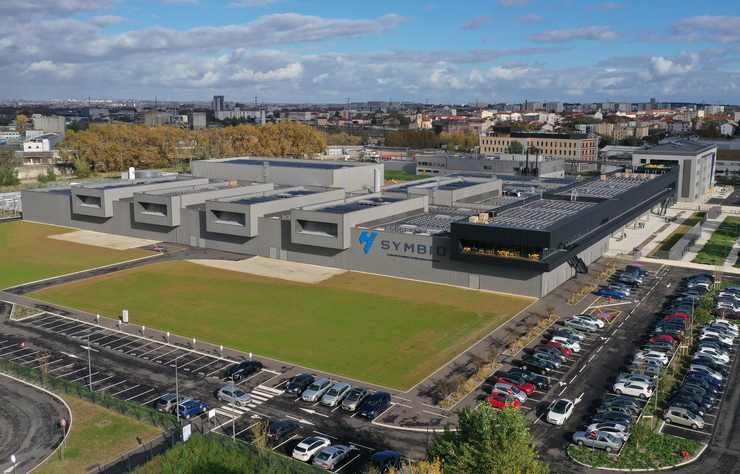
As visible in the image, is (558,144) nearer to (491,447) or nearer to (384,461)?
(384,461)

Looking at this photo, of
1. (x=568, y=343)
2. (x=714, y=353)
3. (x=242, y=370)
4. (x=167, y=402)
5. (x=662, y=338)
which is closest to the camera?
(x=167, y=402)

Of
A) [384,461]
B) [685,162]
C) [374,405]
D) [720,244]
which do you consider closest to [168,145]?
[685,162]

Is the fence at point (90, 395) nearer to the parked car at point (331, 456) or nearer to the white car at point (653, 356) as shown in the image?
the parked car at point (331, 456)

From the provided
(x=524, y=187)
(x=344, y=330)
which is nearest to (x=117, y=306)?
(x=344, y=330)

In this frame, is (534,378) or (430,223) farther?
(430,223)

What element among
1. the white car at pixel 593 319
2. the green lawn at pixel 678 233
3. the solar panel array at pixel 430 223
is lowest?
the white car at pixel 593 319

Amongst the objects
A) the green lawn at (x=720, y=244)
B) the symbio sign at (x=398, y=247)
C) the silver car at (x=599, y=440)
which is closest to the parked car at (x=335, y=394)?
the silver car at (x=599, y=440)

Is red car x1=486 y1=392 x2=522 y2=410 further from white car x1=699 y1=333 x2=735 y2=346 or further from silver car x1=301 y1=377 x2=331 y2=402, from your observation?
white car x1=699 y1=333 x2=735 y2=346
